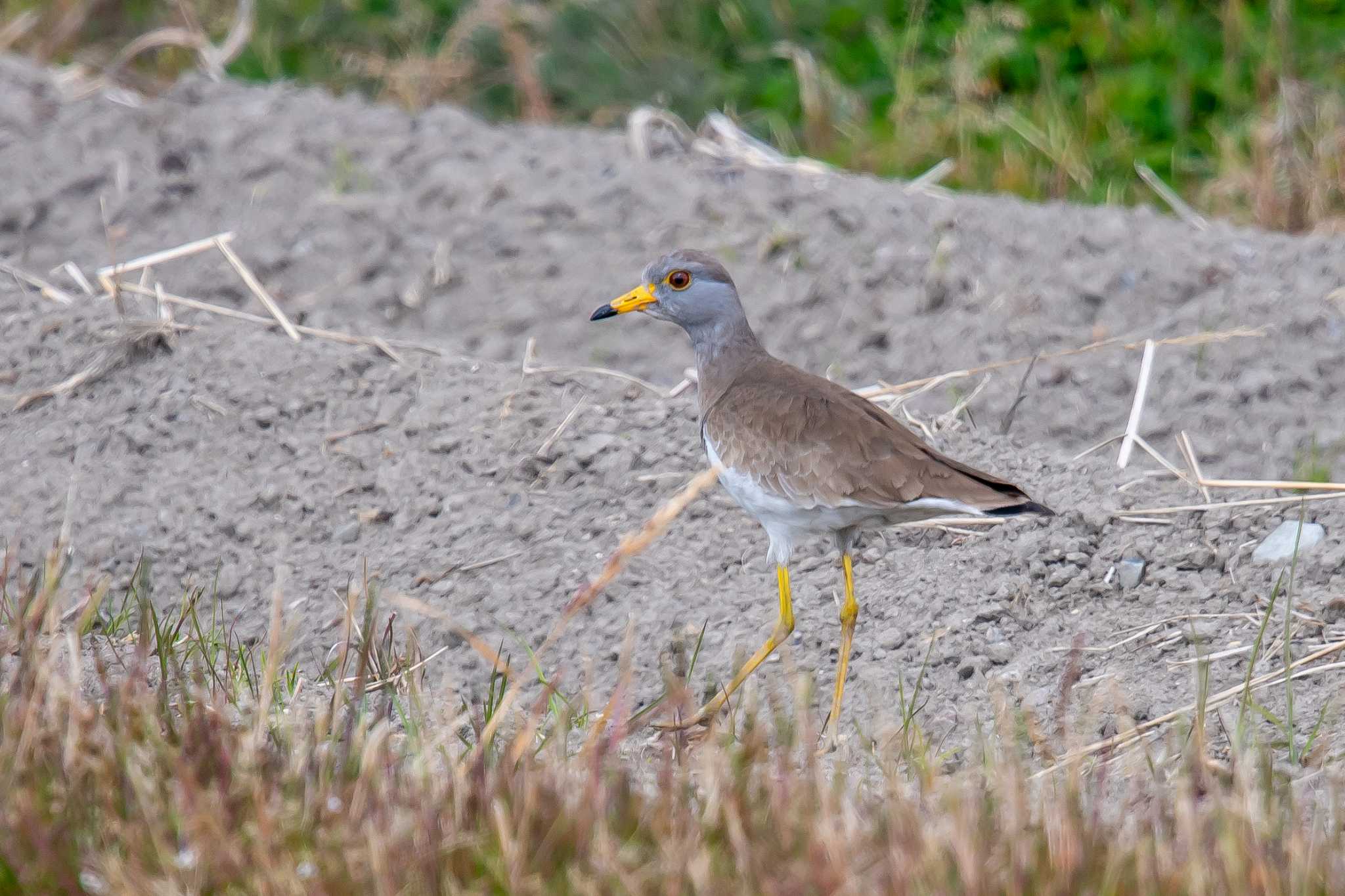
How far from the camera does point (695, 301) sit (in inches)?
191

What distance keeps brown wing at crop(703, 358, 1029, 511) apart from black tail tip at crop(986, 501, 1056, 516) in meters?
0.01

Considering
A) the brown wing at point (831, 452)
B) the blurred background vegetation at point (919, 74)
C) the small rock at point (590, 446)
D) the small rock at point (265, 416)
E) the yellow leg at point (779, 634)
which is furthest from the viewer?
the blurred background vegetation at point (919, 74)

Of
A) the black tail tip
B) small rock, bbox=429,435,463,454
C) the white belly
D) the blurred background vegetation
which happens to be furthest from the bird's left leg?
the blurred background vegetation

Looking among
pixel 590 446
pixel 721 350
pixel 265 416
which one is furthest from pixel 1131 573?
pixel 265 416

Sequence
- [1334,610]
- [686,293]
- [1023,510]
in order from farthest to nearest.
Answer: [686,293], [1334,610], [1023,510]

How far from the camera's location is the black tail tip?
396 centimetres

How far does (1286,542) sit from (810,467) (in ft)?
4.90

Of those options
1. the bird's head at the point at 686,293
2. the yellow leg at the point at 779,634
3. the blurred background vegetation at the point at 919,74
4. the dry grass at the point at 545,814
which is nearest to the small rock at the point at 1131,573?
the yellow leg at the point at 779,634

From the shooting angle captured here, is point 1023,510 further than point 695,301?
No

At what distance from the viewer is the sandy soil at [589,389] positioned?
4.70 m

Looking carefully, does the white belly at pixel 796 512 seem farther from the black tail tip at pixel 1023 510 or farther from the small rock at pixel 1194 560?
the small rock at pixel 1194 560

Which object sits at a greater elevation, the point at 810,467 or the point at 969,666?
the point at 810,467

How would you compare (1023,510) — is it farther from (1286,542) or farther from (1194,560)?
(1286,542)

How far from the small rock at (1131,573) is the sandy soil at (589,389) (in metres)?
0.03
